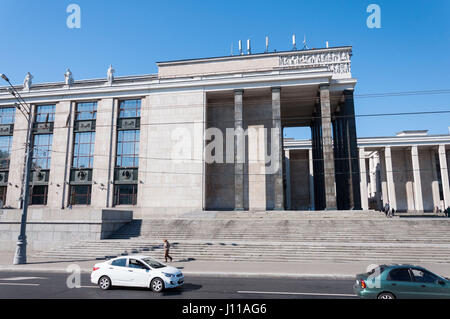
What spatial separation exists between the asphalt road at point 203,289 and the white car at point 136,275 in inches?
11.0

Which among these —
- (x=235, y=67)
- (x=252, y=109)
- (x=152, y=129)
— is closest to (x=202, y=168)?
Result: (x=152, y=129)

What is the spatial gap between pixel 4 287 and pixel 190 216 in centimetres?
2512

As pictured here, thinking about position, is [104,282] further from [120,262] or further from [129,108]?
[129,108]

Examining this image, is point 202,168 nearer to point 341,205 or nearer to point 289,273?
point 341,205

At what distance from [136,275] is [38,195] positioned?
37732 mm

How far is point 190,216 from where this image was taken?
37.1 m

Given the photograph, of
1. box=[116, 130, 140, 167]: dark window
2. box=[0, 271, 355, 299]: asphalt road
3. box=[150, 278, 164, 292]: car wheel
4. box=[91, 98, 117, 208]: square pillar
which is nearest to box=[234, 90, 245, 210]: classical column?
box=[116, 130, 140, 167]: dark window

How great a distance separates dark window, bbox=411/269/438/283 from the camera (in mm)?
9078

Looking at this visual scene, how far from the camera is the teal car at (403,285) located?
8914 mm

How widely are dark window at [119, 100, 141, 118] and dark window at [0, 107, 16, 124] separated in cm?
1662

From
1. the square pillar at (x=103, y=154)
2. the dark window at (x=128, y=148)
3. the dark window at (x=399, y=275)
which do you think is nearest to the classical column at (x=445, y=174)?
the dark window at (x=128, y=148)

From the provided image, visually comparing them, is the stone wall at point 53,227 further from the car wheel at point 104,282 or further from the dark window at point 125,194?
the car wheel at point 104,282

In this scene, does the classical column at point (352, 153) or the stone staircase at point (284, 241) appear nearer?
the stone staircase at point (284, 241)

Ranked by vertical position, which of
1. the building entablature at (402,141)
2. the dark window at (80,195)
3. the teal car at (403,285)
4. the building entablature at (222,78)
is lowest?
the teal car at (403,285)
